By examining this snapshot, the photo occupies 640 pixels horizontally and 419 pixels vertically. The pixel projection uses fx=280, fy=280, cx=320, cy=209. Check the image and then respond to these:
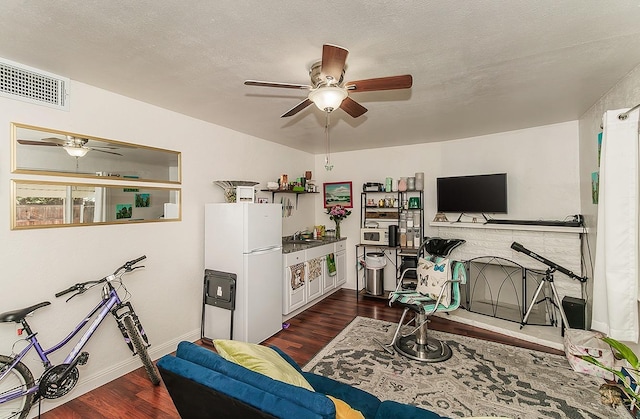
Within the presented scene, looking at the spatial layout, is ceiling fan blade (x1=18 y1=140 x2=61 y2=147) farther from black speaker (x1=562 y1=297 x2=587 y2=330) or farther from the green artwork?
black speaker (x1=562 y1=297 x2=587 y2=330)

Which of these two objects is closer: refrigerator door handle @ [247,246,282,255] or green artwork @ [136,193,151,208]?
green artwork @ [136,193,151,208]

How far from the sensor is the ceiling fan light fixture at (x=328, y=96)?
174 cm

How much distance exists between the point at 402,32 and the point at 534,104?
2.05 m

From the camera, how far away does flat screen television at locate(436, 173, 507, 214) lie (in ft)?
12.3

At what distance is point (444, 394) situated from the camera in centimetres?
221

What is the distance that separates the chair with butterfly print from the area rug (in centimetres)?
12

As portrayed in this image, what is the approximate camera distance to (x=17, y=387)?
1901mm

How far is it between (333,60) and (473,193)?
3.23 meters

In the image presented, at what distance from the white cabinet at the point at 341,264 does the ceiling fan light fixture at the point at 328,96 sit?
10.5ft

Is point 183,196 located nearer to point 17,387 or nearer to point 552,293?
point 17,387

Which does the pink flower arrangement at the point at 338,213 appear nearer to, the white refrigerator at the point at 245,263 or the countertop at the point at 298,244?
the countertop at the point at 298,244

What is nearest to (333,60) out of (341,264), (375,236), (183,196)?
(183,196)

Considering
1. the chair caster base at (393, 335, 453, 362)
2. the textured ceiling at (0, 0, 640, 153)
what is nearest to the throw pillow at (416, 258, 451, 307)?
the chair caster base at (393, 335, 453, 362)

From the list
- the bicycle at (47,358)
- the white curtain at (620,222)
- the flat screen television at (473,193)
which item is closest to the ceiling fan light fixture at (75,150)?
the bicycle at (47,358)
